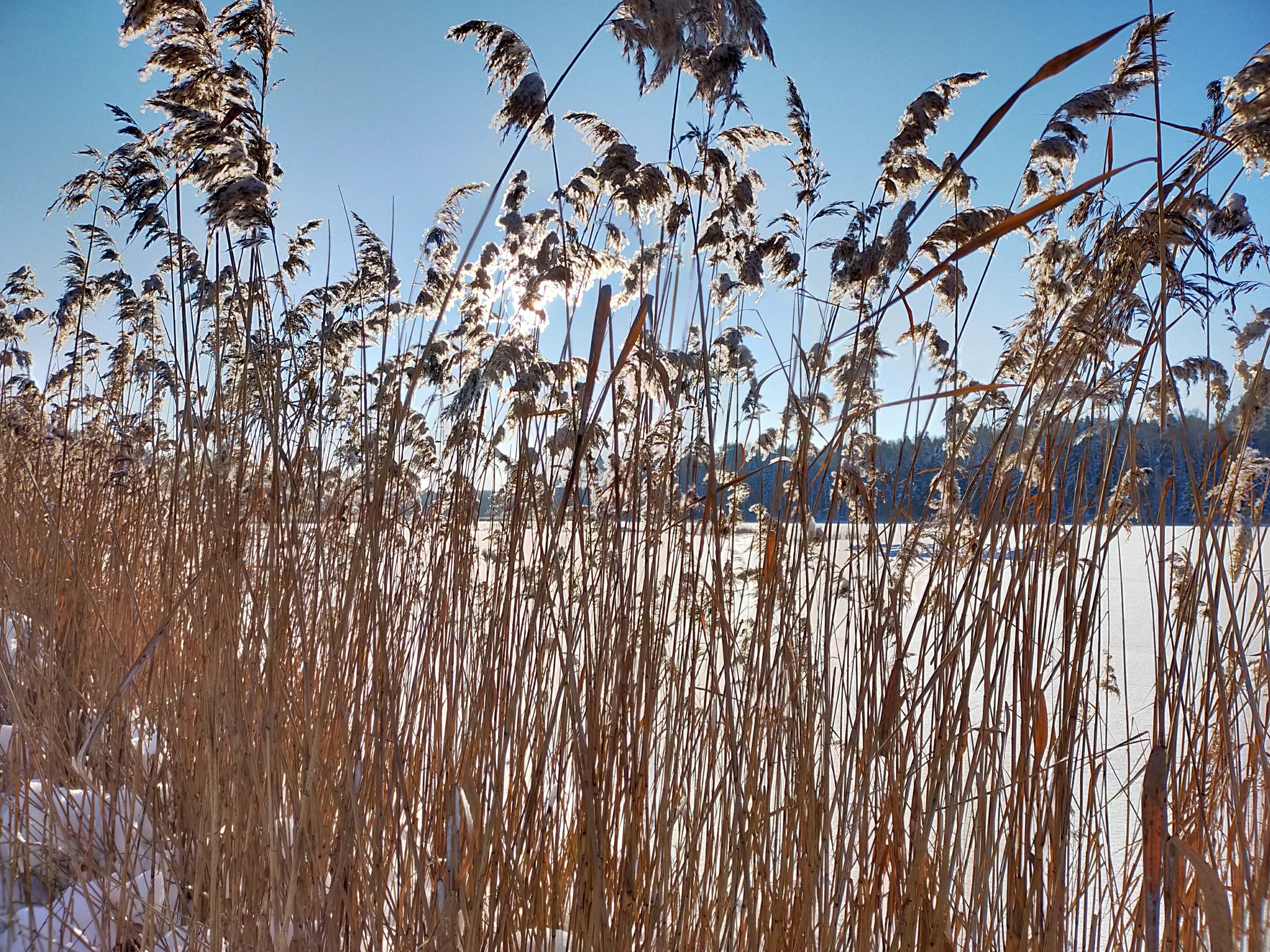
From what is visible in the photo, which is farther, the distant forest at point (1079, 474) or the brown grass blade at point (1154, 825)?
the distant forest at point (1079, 474)

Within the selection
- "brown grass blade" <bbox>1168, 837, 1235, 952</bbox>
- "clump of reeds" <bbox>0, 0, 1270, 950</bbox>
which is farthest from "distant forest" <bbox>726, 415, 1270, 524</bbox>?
"brown grass blade" <bbox>1168, 837, 1235, 952</bbox>

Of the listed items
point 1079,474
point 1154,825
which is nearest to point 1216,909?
point 1154,825

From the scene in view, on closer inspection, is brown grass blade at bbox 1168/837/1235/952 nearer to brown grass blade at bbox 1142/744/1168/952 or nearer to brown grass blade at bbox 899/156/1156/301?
brown grass blade at bbox 1142/744/1168/952

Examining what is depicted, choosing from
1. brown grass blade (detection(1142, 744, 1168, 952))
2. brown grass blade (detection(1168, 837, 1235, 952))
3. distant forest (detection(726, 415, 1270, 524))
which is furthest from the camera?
distant forest (detection(726, 415, 1270, 524))

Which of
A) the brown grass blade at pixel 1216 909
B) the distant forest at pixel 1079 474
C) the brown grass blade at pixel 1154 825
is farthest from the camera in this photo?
the distant forest at pixel 1079 474

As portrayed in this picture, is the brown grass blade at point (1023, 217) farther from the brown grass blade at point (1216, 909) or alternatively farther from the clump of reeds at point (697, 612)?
the brown grass blade at point (1216, 909)

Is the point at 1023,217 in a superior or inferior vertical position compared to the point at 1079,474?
superior

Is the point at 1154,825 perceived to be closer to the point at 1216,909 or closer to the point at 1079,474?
the point at 1216,909

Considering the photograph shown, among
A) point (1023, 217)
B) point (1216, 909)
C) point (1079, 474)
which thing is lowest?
point (1216, 909)

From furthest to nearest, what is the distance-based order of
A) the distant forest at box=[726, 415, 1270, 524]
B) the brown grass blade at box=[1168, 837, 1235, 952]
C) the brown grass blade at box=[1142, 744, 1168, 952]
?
the distant forest at box=[726, 415, 1270, 524]
the brown grass blade at box=[1142, 744, 1168, 952]
the brown grass blade at box=[1168, 837, 1235, 952]

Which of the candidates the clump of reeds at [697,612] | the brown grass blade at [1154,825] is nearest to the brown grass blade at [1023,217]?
the clump of reeds at [697,612]

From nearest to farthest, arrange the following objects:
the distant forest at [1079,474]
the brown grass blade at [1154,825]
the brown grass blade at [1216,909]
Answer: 1. the brown grass blade at [1216,909]
2. the brown grass blade at [1154,825]
3. the distant forest at [1079,474]

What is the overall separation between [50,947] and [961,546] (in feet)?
5.48

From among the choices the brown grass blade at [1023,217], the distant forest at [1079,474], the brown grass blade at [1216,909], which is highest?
the brown grass blade at [1023,217]
